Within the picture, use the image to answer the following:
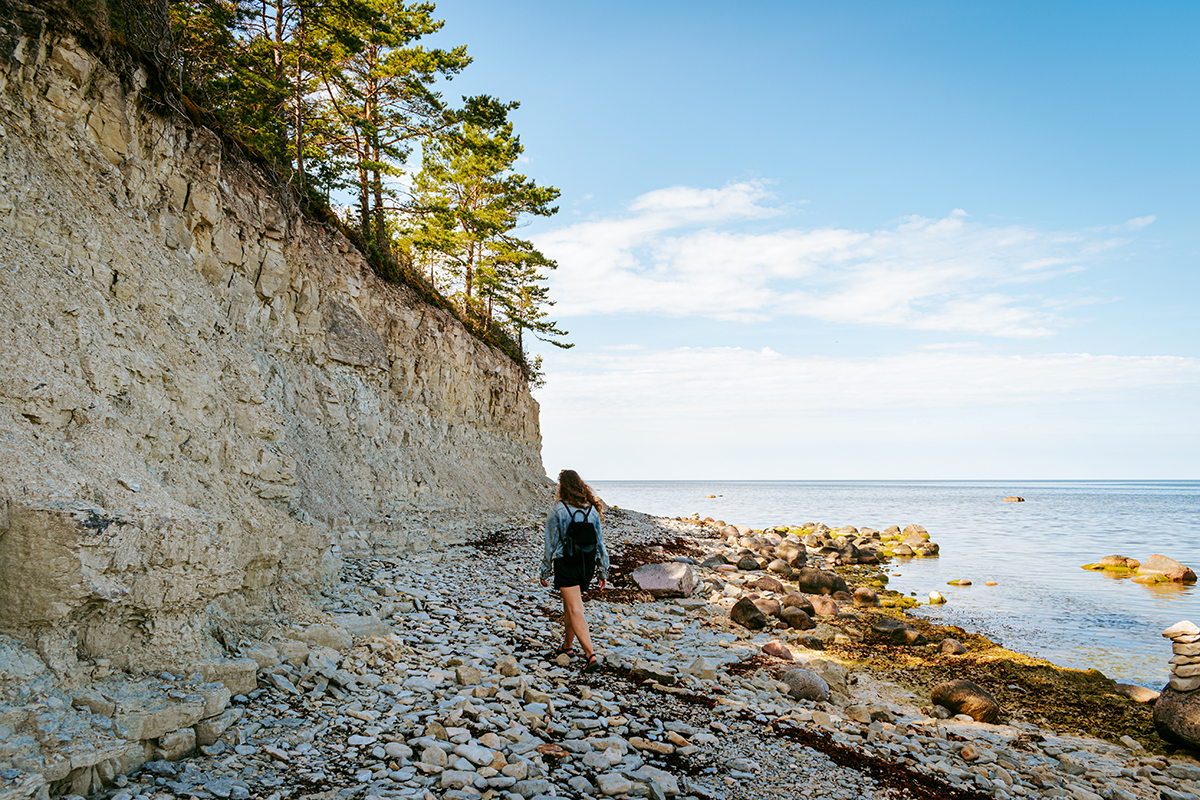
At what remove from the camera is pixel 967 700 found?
846cm

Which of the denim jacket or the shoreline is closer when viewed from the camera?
the denim jacket

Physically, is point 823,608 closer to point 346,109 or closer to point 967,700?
point 967,700

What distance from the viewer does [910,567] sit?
24438 mm

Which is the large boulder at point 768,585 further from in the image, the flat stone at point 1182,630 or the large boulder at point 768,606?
the flat stone at point 1182,630

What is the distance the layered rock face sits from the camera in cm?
430

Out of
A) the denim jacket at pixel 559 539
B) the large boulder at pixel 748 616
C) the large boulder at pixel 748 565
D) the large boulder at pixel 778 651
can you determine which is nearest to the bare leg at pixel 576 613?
the denim jacket at pixel 559 539

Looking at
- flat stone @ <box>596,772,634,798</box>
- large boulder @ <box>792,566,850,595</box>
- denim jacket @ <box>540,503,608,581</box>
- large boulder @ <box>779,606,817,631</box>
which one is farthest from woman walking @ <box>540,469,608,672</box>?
large boulder @ <box>792,566,850,595</box>

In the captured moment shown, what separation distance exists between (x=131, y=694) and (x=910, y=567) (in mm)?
26606

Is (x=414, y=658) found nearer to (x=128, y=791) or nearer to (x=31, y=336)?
(x=128, y=791)

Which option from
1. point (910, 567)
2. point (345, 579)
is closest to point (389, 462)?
point (345, 579)

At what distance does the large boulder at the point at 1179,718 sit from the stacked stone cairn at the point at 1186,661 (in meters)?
0.15

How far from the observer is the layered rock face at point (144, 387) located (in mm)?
4297

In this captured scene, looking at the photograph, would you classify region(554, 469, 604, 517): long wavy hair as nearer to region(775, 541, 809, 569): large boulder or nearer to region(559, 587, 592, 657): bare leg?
region(559, 587, 592, 657): bare leg

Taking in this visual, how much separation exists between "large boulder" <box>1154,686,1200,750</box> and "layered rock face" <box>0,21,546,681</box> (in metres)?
11.8
